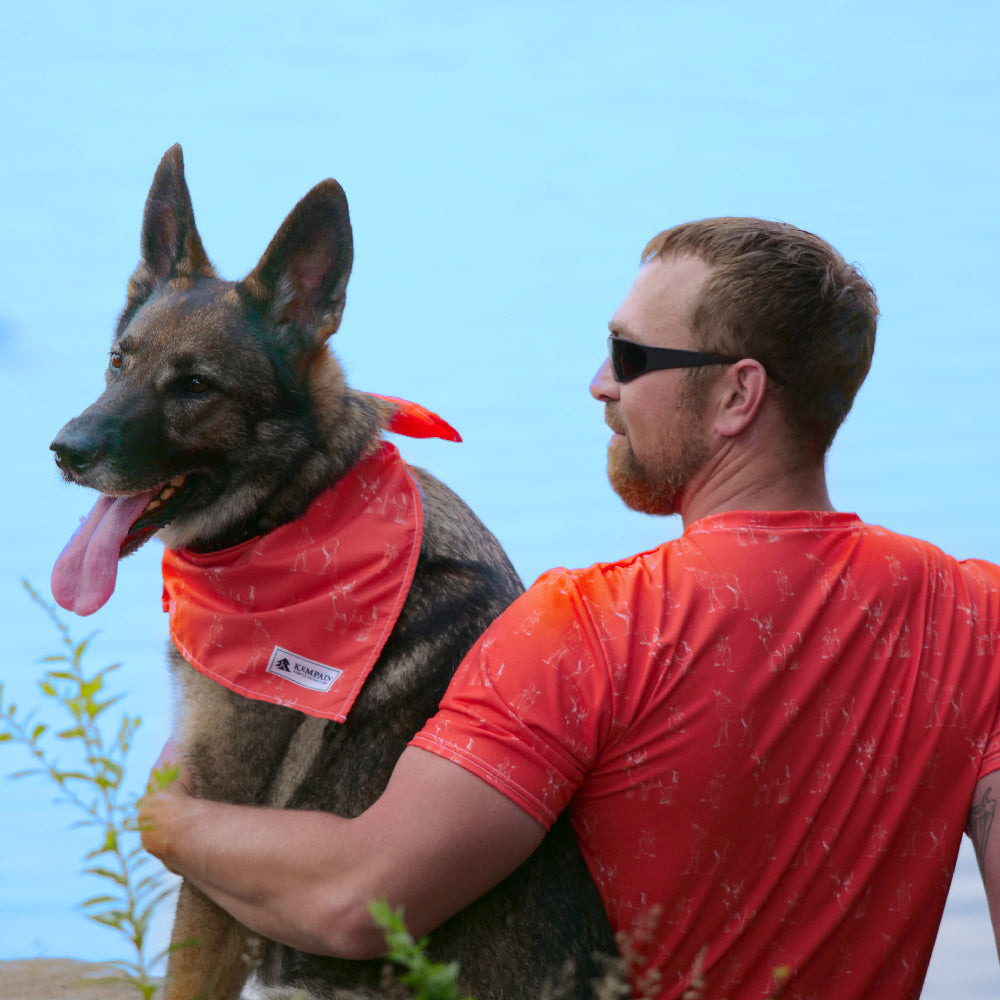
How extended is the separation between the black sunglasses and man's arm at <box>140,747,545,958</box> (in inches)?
47.9

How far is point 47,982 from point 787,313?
271 inches

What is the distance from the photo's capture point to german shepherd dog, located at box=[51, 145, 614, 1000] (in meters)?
3.16

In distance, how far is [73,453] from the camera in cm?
A: 341

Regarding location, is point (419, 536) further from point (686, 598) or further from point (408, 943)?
point (408, 943)

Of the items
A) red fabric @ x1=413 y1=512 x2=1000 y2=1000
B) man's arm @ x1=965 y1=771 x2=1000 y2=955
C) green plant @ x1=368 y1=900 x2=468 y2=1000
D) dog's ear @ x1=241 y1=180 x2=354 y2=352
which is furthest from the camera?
dog's ear @ x1=241 y1=180 x2=354 y2=352

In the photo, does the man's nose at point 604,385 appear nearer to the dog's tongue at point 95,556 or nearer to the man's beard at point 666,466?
the man's beard at point 666,466

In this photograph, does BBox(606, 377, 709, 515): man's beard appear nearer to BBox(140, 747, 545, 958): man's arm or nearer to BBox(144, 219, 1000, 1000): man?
BBox(144, 219, 1000, 1000): man

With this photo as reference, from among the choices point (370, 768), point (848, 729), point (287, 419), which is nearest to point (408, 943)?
point (848, 729)

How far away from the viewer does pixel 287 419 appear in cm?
362

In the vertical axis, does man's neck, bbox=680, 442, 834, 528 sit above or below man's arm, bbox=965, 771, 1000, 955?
above

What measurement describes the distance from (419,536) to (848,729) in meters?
1.36

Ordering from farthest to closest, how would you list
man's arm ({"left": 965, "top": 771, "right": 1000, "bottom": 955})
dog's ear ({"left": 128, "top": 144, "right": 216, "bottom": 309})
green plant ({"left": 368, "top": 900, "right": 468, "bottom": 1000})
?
dog's ear ({"left": 128, "top": 144, "right": 216, "bottom": 309}), man's arm ({"left": 965, "top": 771, "right": 1000, "bottom": 955}), green plant ({"left": 368, "top": 900, "right": 468, "bottom": 1000})

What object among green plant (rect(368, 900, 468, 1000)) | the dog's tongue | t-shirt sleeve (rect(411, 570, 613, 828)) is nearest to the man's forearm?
t-shirt sleeve (rect(411, 570, 613, 828))

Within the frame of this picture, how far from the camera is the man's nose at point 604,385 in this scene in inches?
124
